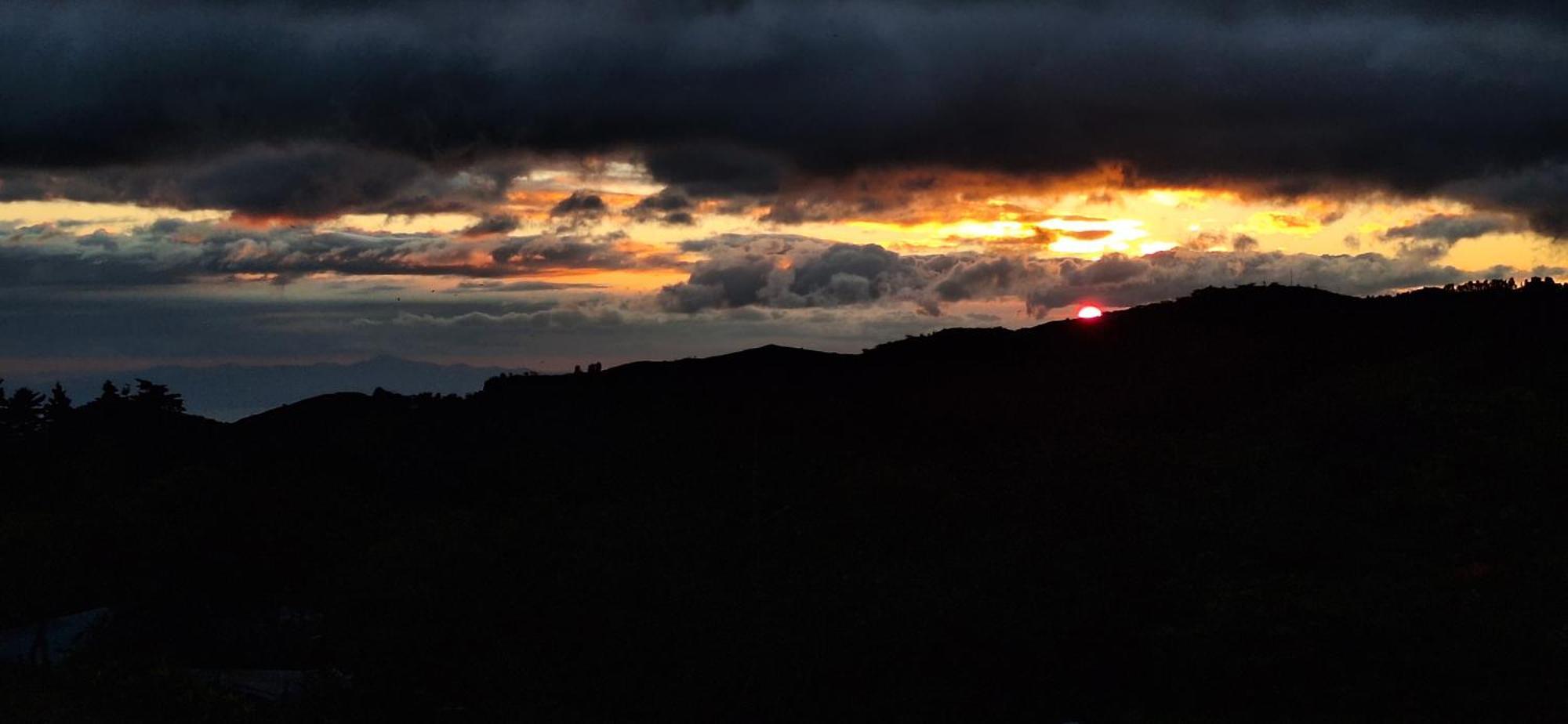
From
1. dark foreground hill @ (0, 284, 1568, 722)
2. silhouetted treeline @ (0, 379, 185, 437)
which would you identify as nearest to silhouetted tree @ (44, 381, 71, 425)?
silhouetted treeline @ (0, 379, 185, 437)

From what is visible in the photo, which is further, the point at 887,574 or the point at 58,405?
the point at 58,405

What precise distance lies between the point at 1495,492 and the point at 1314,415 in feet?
33.2

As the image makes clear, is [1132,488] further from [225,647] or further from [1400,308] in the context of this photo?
[1400,308]

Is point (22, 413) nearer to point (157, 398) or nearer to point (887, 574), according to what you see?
point (157, 398)

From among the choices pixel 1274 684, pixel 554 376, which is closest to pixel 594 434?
pixel 554 376

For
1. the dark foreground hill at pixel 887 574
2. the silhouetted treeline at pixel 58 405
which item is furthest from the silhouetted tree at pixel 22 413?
the dark foreground hill at pixel 887 574

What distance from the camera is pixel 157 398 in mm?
75625

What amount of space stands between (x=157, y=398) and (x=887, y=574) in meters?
58.2

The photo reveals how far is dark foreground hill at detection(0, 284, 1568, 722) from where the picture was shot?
2486 centimetres

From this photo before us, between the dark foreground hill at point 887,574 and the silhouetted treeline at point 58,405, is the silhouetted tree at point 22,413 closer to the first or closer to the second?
the silhouetted treeline at point 58,405

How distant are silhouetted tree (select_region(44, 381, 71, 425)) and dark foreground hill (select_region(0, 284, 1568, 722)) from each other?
24710 millimetres

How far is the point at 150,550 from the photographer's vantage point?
29828mm

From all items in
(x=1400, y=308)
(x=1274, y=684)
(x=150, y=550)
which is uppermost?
(x=1400, y=308)

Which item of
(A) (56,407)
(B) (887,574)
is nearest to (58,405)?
(A) (56,407)
